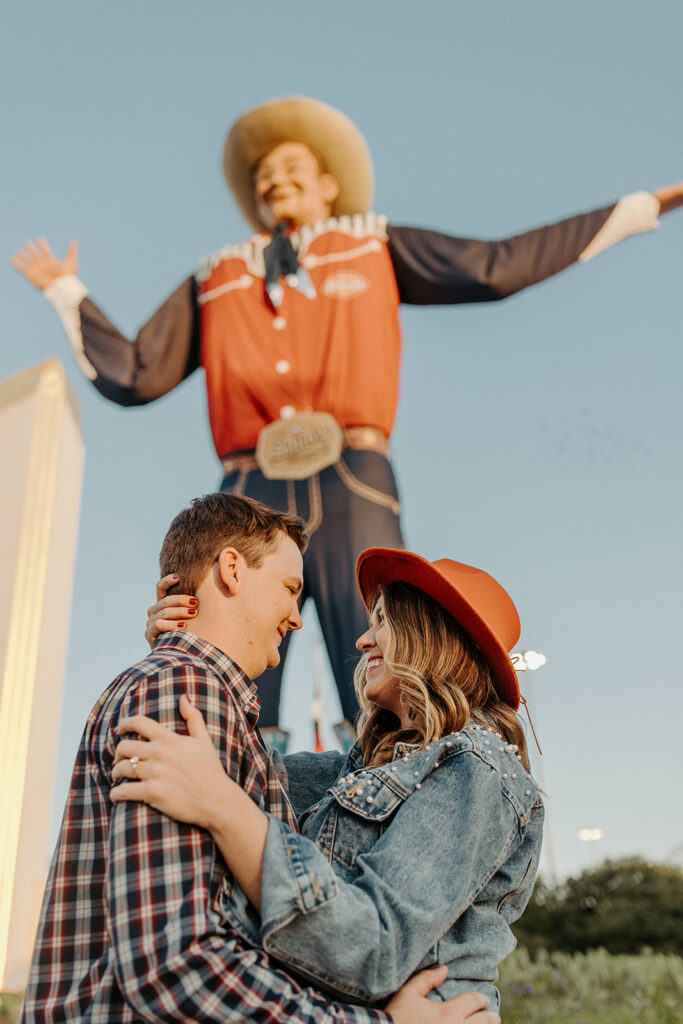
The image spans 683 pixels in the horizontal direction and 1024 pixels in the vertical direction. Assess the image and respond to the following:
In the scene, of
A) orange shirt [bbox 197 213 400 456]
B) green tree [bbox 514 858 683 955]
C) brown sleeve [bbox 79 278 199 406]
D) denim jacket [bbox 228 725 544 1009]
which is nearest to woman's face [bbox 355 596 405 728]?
denim jacket [bbox 228 725 544 1009]

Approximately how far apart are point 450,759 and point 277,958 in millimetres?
389

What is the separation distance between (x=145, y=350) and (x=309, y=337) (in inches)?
34.6

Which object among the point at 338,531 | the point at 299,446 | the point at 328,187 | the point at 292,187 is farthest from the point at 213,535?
the point at 328,187

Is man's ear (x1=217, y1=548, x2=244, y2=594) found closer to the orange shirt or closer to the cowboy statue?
the cowboy statue

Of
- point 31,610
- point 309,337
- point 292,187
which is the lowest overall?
point 31,610

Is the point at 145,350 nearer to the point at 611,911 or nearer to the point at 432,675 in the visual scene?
the point at 432,675

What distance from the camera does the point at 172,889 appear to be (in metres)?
1.10

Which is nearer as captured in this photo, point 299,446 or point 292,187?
point 299,446

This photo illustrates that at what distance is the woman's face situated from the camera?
5.64ft

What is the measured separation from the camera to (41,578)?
23.9ft

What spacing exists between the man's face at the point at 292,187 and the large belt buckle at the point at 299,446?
111 centimetres

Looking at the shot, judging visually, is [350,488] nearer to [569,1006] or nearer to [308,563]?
[308,563]

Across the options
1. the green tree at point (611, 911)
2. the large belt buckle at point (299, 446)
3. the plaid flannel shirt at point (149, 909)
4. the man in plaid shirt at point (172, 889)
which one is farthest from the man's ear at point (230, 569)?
the green tree at point (611, 911)

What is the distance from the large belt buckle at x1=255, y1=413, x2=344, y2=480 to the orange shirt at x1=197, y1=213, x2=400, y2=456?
66mm
